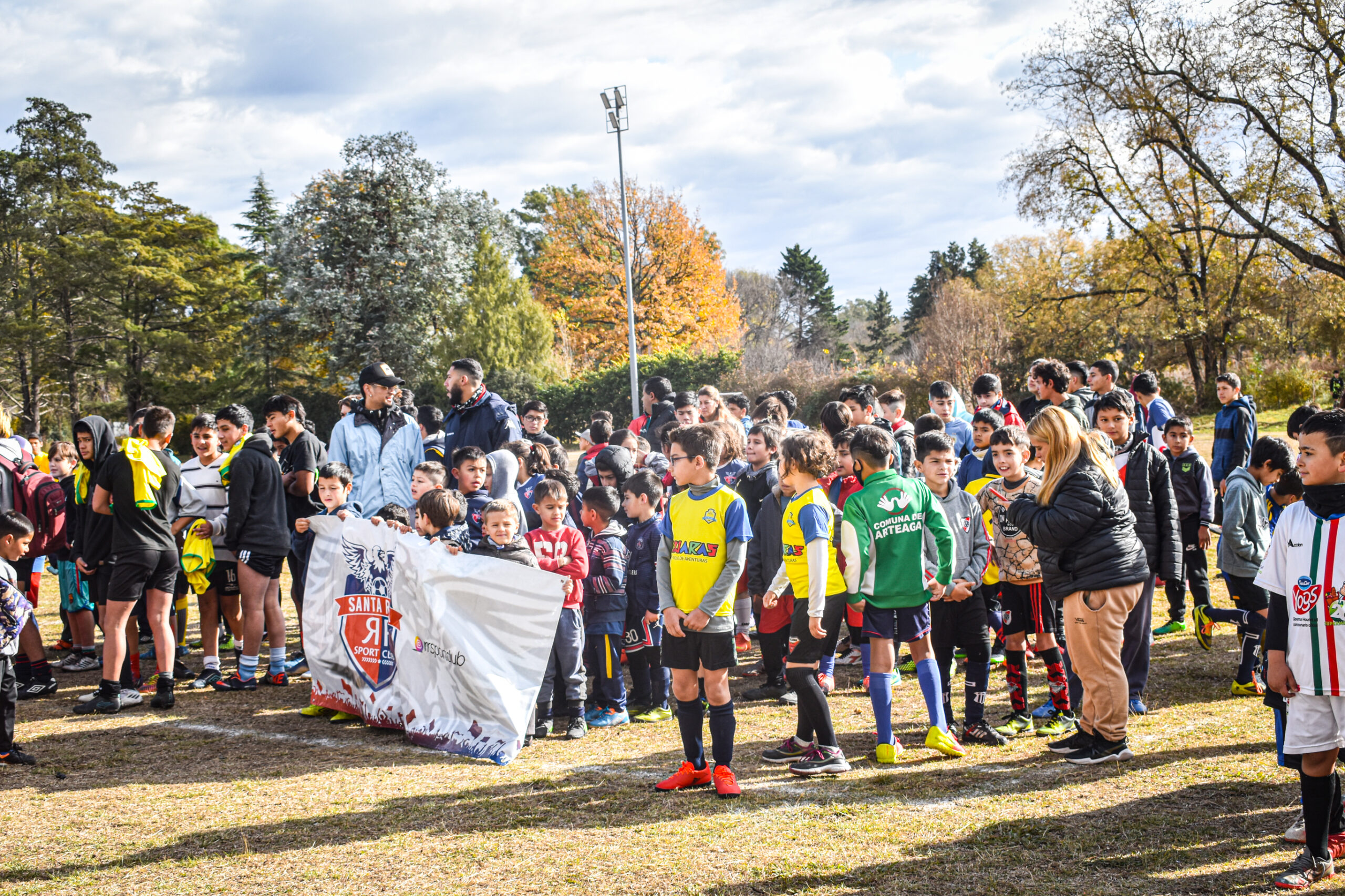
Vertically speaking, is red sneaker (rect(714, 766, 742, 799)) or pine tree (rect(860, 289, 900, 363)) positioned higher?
pine tree (rect(860, 289, 900, 363))

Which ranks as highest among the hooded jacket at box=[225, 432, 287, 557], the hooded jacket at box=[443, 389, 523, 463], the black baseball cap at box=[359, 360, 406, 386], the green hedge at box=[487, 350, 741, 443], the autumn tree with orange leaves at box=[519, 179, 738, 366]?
the autumn tree with orange leaves at box=[519, 179, 738, 366]

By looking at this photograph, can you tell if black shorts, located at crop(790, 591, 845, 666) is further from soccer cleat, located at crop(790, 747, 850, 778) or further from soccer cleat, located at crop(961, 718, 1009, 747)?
soccer cleat, located at crop(961, 718, 1009, 747)

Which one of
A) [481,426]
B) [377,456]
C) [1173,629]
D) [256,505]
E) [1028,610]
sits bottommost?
[1173,629]

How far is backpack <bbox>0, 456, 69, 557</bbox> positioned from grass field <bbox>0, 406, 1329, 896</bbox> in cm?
243

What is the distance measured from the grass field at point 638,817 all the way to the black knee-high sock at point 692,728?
23 centimetres

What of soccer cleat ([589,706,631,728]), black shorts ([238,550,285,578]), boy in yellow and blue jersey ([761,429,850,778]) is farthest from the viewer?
black shorts ([238,550,285,578])

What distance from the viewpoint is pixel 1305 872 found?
138 inches

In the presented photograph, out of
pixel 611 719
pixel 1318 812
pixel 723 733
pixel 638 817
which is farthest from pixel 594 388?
pixel 1318 812

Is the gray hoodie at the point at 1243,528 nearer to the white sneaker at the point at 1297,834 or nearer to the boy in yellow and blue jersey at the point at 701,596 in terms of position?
the white sneaker at the point at 1297,834

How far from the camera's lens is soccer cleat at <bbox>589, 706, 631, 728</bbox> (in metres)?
6.45

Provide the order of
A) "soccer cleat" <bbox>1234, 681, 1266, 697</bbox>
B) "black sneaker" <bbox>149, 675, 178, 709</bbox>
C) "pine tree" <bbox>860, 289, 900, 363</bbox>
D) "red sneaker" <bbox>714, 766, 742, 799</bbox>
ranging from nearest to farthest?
1. "red sneaker" <bbox>714, 766, 742, 799</bbox>
2. "soccer cleat" <bbox>1234, 681, 1266, 697</bbox>
3. "black sneaker" <bbox>149, 675, 178, 709</bbox>
4. "pine tree" <bbox>860, 289, 900, 363</bbox>

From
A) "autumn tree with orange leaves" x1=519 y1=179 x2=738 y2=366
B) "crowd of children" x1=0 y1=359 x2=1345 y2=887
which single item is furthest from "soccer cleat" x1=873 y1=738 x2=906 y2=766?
"autumn tree with orange leaves" x1=519 y1=179 x2=738 y2=366

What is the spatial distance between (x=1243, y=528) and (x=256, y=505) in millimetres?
7287

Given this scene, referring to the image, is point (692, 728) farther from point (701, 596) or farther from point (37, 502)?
point (37, 502)
